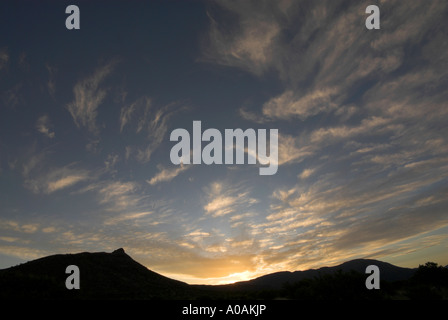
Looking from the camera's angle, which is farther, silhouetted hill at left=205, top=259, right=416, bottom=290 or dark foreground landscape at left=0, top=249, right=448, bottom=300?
silhouetted hill at left=205, top=259, right=416, bottom=290

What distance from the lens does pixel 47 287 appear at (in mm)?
29656

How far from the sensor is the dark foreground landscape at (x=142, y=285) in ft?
84.9

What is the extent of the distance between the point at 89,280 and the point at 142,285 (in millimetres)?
8422

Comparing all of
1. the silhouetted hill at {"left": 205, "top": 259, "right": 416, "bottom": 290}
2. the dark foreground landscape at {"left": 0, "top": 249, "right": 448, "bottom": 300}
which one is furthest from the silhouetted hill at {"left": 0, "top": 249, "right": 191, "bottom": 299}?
the silhouetted hill at {"left": 205, "top": 259, "right": 416, "bottom": 290}

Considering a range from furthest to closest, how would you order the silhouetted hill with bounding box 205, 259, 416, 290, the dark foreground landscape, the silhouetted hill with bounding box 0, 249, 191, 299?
the silhouetted hill with bounding box 205, 259, 416, 290, the silhouetted hill with bounding box 0, 249, 191, 299, the dark foreground landscape

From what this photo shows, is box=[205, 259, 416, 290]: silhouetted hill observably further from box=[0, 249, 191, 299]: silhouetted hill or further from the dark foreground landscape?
the dark foreground landscape

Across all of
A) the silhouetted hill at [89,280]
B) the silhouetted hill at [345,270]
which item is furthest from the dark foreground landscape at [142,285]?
the silhouetted hill at [345,270]

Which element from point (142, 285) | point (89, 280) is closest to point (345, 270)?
point (142, 285)

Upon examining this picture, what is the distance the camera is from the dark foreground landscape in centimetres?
2589

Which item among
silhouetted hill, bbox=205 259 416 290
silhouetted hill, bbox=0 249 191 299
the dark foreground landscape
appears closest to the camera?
the dark foreground landscape

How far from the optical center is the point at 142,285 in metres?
41.9
